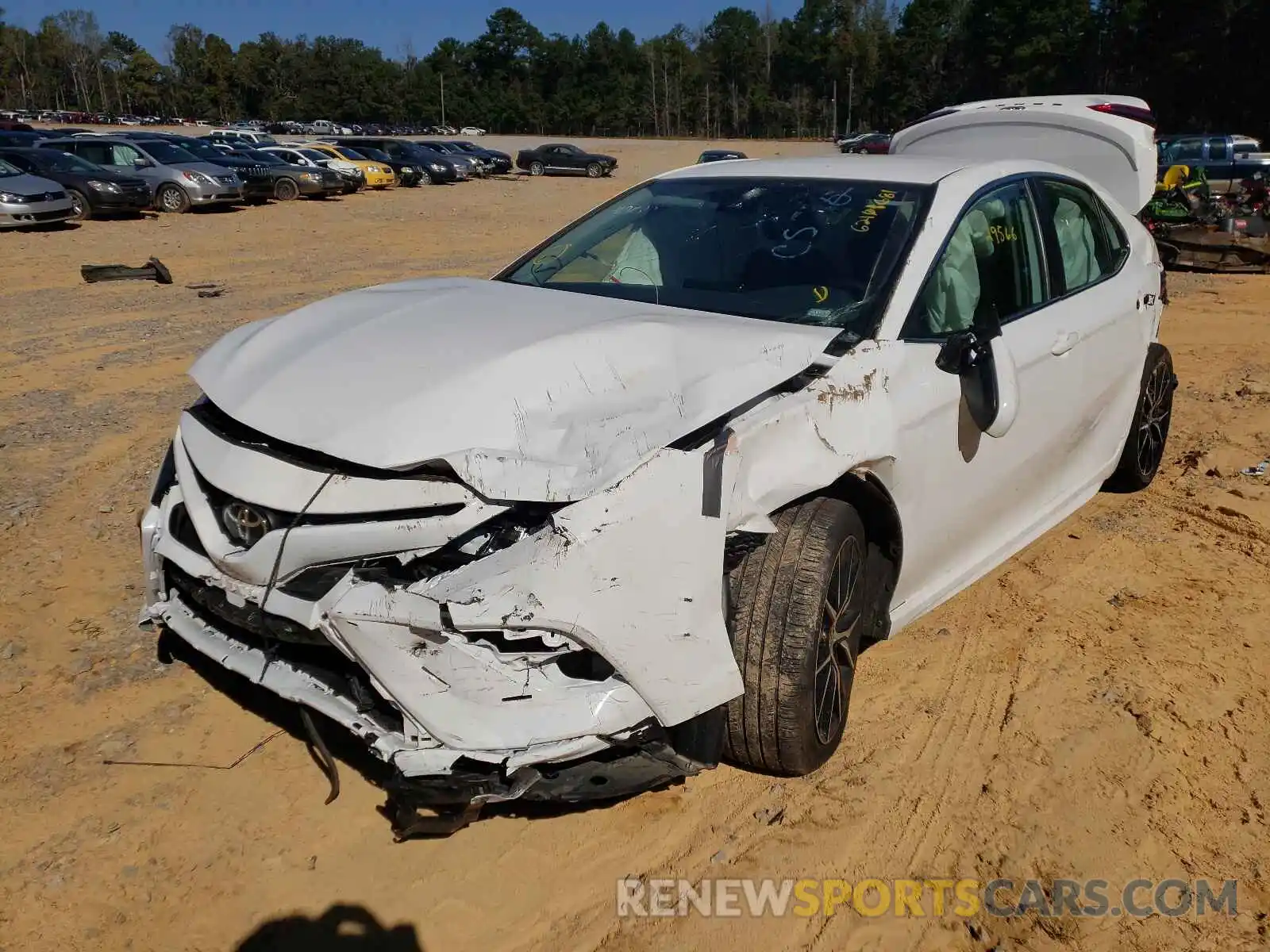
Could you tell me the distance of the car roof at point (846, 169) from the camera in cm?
381

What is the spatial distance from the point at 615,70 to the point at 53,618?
Result: 109 metres

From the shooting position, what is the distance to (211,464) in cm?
279

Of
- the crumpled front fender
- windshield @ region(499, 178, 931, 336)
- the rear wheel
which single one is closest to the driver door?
windshield @ region(499, 178, 931, 336)

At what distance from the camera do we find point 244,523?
2689mm

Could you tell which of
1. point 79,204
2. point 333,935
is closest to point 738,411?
point 333,935

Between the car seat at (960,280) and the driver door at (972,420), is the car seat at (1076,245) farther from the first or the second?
the car seat at (960,280)

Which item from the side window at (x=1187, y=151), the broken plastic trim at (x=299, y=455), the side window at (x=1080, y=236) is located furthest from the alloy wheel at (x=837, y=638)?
the side window at (x=1187, y=151)

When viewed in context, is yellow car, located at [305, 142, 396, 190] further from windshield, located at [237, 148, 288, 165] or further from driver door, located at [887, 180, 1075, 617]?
driver door, located at [887, 180, 1075, 617]

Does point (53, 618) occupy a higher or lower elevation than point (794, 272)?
lower

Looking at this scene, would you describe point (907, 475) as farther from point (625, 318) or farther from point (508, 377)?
point (508, 377)

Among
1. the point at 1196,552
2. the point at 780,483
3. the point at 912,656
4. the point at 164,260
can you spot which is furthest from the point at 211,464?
the point at 164,260

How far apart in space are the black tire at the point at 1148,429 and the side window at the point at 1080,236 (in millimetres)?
594

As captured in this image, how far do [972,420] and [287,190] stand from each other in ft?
81.8

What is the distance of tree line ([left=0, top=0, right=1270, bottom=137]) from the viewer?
3777 inches
